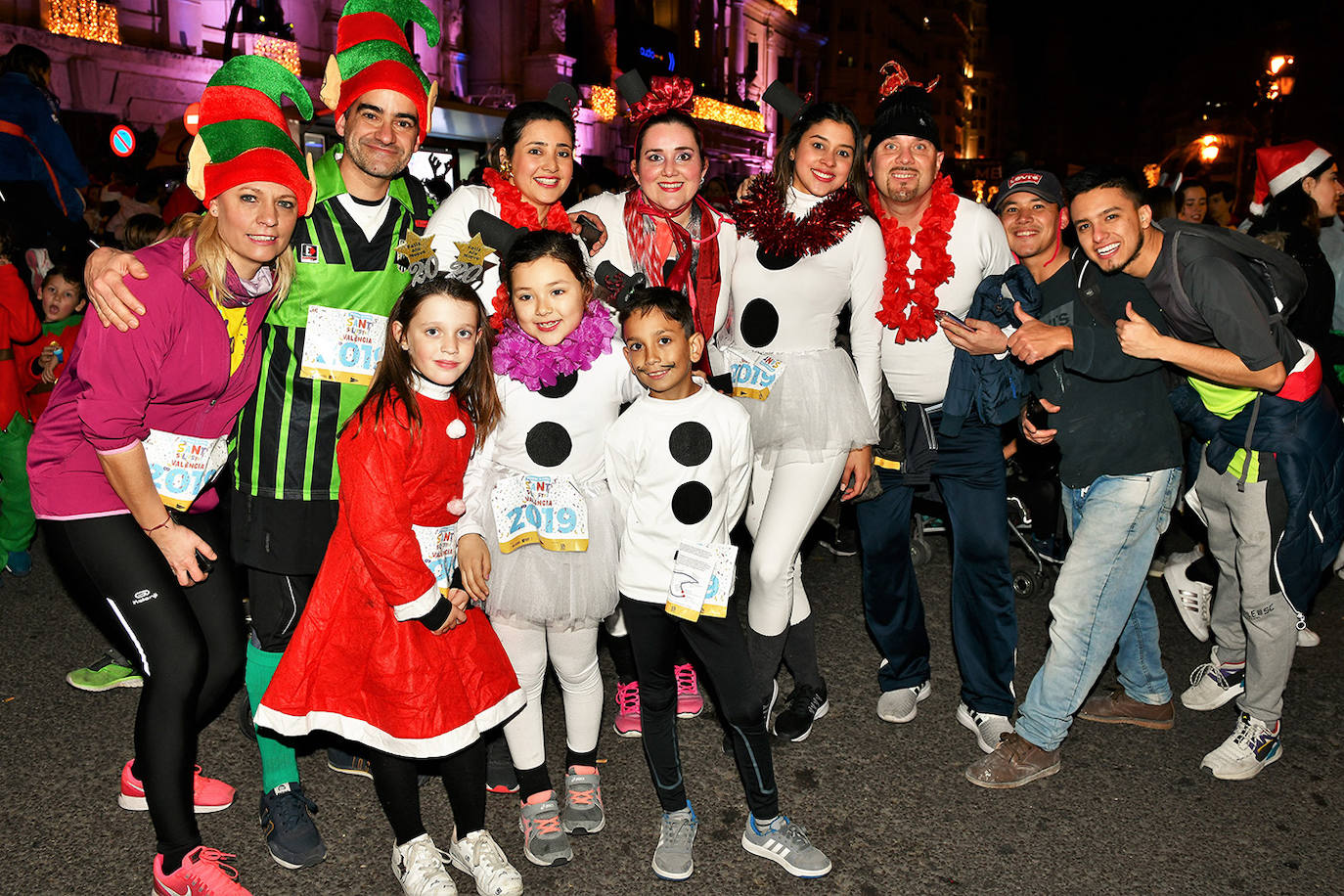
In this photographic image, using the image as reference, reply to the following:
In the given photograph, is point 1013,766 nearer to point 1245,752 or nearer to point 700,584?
point 1245,752

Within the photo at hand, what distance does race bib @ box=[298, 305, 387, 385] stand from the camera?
313cm

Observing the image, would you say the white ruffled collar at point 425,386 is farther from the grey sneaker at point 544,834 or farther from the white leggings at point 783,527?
the grey sneaker at point 544,834

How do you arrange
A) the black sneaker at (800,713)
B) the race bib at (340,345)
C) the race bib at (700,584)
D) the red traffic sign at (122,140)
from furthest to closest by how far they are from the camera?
the red traffic sign at (122,140) → the black sneaker at (800,713) → the race bib at (340,345) → the race bib at (700,584)

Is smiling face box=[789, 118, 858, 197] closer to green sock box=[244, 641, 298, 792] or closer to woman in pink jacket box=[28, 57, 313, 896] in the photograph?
woman in pink jacket box=[28, 57, 313, 896]

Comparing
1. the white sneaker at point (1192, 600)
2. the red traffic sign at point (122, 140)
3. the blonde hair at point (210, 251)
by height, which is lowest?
the white sneaker at point (1192, 600)

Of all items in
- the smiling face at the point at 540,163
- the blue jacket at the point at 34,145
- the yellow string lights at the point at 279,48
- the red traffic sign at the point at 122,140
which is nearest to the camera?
the smiling face at the point at 540,163

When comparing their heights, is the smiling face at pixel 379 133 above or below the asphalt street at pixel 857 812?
above

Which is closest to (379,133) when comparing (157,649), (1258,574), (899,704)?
(157,649)

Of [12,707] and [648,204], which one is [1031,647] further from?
[12,707]

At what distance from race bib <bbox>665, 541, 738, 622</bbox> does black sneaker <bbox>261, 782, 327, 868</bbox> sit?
1508 mm

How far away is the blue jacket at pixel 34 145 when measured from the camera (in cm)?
635

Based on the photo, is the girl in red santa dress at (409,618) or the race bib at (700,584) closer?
the girl in red santa dress at (409,618)

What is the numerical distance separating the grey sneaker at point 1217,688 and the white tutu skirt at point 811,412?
204cm

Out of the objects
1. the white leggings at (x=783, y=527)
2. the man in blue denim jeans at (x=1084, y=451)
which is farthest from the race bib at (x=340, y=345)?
the man in blue denim jeans at (x=1084, y=451)
